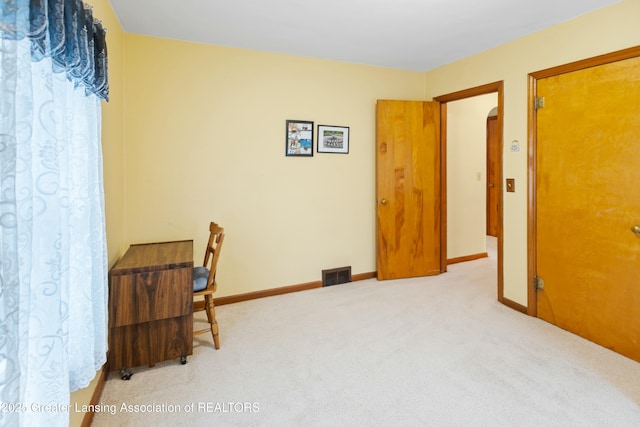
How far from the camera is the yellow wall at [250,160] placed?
9.64 feet

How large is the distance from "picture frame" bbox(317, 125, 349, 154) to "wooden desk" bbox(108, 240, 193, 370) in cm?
196

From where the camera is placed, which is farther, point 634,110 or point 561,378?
point 634,110

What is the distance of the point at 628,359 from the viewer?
89.8 inches

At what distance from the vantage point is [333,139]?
3.68 meters

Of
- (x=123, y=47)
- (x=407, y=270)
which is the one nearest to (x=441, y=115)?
(x=407, y=270)

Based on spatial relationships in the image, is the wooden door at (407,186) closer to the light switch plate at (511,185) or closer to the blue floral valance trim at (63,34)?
the light switch plate at (511,185)

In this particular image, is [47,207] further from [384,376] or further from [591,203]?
[591,203]

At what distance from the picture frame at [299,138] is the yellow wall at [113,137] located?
147 cm

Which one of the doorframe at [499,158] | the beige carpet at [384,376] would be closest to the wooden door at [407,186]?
the doorframe at [499,158]

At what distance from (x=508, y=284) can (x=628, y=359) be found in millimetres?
992

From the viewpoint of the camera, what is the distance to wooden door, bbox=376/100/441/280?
384cm

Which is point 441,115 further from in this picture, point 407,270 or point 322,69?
point 407,270

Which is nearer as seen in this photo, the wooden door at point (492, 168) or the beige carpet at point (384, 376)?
the beige carpet at point (384, 376)

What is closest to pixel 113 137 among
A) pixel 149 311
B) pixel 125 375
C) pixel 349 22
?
pixel 149 311
